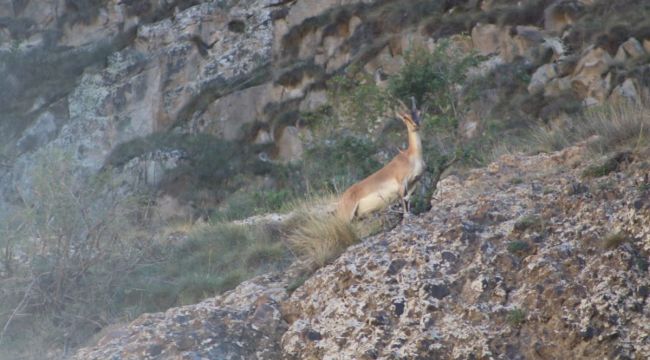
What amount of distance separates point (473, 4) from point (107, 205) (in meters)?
24.3

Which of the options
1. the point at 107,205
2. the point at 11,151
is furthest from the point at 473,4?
the point at 107,205

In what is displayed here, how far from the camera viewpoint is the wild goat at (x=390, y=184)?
10.7 metres

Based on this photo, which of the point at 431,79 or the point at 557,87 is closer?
the point at 431,79

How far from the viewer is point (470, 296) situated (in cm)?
751

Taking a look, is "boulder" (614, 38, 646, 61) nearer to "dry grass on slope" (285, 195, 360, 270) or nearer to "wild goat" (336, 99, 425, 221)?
"wild goat" (336, 99, 425, 221)

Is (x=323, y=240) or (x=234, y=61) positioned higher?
(x=323, y=240)

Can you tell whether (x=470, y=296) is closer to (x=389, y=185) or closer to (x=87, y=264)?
(x=389, y=185)

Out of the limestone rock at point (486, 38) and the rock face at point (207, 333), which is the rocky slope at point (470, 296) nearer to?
the rock face at point (207, 333)

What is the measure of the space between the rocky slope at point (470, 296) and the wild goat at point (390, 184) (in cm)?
175

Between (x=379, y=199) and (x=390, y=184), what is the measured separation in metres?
0.20

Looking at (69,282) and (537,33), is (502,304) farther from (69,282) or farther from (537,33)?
(537,33)

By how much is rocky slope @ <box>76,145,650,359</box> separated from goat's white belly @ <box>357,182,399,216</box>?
1827 mm

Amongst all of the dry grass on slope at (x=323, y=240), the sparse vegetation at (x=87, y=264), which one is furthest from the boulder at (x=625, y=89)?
the dry grass on slope at (x=323, y=240)

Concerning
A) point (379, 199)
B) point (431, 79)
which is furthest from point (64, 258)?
point (431, 79)
